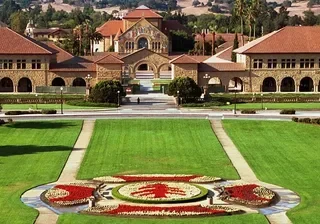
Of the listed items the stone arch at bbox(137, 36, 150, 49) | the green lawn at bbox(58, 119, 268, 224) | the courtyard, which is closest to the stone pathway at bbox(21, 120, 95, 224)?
the courtyard

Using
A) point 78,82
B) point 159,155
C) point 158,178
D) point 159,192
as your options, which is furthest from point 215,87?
point 159,192

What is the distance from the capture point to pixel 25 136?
73.8 metres

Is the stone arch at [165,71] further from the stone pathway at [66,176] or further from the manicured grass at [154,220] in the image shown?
the manicured grass at [154,220]

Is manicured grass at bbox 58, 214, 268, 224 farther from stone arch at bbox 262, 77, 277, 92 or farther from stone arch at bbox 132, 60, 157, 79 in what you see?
stone arch at bbox 132, 60, 157, 79

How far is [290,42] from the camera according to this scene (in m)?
117

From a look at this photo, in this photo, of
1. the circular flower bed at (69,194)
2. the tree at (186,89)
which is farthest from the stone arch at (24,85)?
the circular flower bed at (69,194)

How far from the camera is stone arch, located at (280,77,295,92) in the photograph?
117744mm

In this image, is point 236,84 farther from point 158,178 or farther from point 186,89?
point 158,178

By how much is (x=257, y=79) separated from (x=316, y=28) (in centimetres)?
1170

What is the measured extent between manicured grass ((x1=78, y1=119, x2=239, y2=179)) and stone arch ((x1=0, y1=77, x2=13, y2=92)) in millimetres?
38352

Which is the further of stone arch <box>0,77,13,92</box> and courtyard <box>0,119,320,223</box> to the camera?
stone arch <box>0,77,13,92</box>

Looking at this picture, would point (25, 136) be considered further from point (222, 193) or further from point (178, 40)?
point (178, 40)

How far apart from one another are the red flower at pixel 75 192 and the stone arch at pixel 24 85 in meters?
65.6

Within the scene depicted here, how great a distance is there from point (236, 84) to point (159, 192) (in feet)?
240
